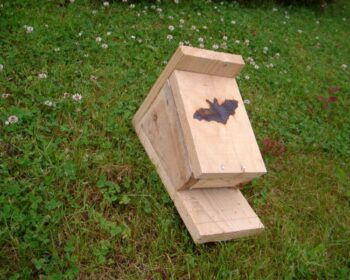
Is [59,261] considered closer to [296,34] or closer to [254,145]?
[254,145]

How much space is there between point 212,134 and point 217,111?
211 mm

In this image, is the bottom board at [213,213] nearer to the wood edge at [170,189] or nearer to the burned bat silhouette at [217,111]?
the wood edge at [170,189]

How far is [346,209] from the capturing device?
3.18m

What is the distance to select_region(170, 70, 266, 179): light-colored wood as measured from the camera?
2.27 m

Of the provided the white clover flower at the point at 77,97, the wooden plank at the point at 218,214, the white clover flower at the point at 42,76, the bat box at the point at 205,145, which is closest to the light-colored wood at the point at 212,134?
the bat box at the point at 205,145

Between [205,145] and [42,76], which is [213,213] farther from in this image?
[42,76]

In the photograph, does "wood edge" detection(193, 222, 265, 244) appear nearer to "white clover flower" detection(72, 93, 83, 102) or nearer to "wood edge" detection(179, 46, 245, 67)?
"wood edge" detection(179, 46, 245, 67)

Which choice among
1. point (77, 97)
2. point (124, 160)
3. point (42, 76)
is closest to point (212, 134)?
point (124, 160)

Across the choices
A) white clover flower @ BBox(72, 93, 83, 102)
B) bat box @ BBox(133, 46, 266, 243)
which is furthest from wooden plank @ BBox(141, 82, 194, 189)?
white clover flower @ BBox(72, 93, 83, 102)

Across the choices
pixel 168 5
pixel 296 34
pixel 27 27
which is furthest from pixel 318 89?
pixel 27 27

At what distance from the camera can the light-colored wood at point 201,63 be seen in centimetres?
244

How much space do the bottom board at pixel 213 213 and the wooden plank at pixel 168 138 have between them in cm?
10

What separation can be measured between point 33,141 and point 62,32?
1.68 m

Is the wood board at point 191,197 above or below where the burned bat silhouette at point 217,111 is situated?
below
